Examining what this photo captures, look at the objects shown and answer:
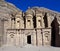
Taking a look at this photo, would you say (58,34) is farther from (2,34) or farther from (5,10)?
(5,10)

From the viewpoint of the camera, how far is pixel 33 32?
3828cm

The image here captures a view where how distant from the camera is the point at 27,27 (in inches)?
1587

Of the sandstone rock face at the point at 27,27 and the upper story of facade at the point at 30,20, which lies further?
the upper story of facade at the point at 30,20

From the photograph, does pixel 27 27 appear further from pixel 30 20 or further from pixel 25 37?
pixel 25 37

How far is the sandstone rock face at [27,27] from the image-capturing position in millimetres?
37625

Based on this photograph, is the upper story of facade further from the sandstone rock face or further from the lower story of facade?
the lower story of facade

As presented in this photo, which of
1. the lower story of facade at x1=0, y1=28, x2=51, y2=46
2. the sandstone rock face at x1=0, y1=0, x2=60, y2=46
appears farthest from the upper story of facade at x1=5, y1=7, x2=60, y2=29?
the lower story of facade at x1=0, y1=28, x2=51, y2=46

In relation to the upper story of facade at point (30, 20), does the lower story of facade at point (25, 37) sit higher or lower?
lower

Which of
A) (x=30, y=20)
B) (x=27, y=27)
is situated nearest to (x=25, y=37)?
(x=27, y=27)

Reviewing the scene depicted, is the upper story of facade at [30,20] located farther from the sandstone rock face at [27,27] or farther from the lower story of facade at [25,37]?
the lower story of facade at [25,37]

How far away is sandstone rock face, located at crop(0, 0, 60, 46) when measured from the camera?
37625mm

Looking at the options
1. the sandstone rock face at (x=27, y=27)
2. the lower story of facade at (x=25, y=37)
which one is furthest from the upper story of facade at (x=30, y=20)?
the lower story of facade at (x=25, y=37)

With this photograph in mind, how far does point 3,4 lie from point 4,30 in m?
7.92

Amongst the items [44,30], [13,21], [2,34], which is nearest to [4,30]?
[2,34]
